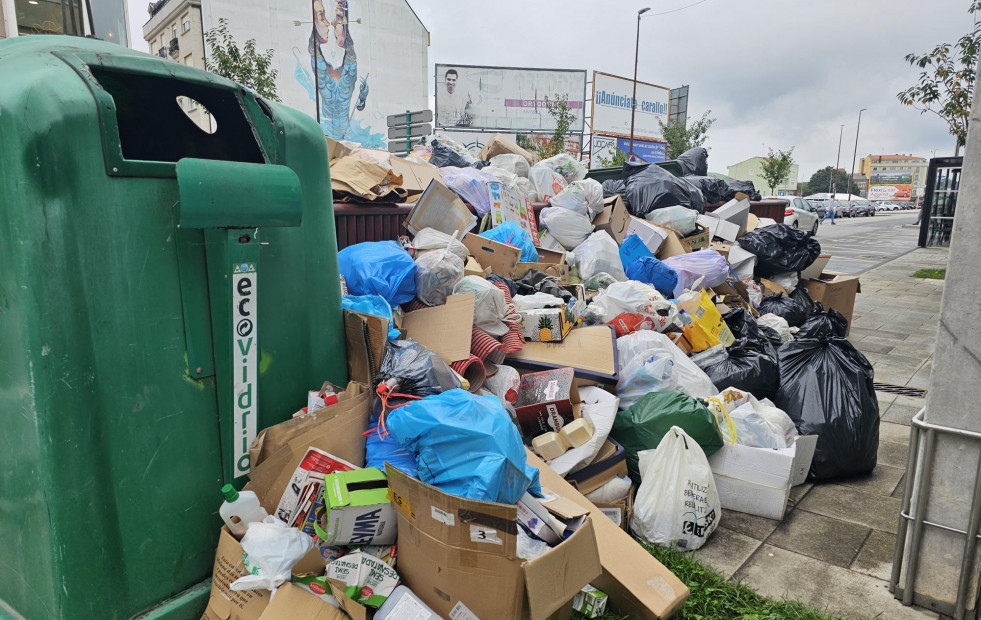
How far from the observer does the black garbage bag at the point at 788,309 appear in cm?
550

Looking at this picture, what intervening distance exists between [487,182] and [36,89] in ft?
12.3

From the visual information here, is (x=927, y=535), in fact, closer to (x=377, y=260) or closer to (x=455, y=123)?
(x=377, y=260)

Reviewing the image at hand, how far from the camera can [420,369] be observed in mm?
2242

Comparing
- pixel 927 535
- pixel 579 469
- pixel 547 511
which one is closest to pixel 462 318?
pixel 579 469

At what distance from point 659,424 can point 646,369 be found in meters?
0.45

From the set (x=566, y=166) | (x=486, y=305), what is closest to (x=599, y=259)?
(x=486, y=305)

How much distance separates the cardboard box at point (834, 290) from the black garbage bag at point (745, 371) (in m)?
2.87

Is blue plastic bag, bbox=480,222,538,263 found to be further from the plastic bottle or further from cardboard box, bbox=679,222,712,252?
the plastic bottle

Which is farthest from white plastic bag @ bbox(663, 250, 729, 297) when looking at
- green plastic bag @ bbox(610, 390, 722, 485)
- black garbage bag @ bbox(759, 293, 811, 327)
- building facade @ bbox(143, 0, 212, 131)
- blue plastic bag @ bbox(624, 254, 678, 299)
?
building facade @ bbox(143, 0, 212, 131)

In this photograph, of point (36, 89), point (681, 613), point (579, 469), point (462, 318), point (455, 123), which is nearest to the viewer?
point (36, 89)

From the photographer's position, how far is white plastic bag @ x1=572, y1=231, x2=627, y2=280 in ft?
15.6

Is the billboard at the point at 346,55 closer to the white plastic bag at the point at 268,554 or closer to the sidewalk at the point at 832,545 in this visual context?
the sidewalk at the point at 832,545

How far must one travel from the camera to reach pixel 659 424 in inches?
114

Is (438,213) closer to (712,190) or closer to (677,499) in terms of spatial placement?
(677,499)
